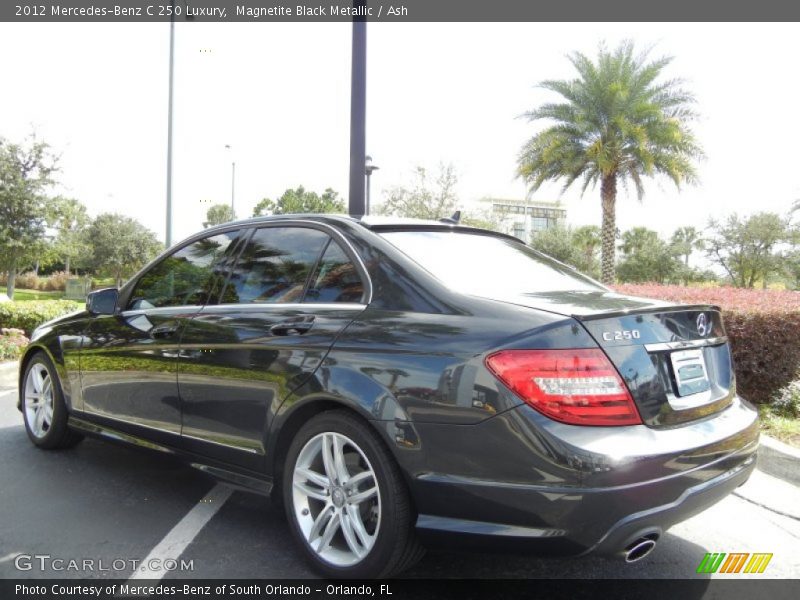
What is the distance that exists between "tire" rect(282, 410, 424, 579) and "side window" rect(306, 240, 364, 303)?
1.82 ft

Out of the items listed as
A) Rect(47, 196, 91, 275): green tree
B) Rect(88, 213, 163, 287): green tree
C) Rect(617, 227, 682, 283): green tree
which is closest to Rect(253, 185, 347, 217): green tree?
Rect(88, 213, 163, 287): green tree

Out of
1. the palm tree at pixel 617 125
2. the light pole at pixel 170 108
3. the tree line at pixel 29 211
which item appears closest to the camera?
the light pole at pixel 170 108

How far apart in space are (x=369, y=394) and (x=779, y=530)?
256 cm

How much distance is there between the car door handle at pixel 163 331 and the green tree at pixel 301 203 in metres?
58.1

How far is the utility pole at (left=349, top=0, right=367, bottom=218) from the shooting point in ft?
23.7

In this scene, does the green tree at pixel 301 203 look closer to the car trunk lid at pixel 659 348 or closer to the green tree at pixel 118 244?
the green tree at pixel 118 244

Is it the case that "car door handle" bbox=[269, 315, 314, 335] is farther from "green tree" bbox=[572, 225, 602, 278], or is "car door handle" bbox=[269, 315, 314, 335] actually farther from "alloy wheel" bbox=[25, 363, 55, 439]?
"green tree" bbox=[572, 225, 602, 278]

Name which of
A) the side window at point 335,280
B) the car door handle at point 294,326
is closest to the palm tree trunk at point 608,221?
the side window at point 335,280

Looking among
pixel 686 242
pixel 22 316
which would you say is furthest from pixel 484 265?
pixel 686 242

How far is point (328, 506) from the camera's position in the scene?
2.79m

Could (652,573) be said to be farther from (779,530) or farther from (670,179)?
(670,179)

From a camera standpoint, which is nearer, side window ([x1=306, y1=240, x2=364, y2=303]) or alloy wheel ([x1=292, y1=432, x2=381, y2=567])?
alloy wheel ([x1=292, y1=432, x2=381, y2=567])

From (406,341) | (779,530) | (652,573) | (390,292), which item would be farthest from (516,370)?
(779,530)

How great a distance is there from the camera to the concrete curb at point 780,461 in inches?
170
